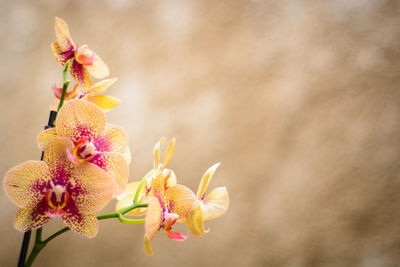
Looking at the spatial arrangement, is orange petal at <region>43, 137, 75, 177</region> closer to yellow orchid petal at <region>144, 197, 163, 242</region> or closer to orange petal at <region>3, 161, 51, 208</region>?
orange petal at <region>3, 161, 51, 208</region>

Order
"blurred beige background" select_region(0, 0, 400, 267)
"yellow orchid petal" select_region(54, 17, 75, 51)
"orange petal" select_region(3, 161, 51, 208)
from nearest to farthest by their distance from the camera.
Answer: "orange petal" select_region(3, 161, 51, 208), "yellow orchid petal" select_region(54, 17, 75, 51), "blurred beige background" select_region(0, 0, 400, 267)

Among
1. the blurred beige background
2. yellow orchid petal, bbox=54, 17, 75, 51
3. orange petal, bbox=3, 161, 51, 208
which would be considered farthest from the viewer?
the blurred beige background

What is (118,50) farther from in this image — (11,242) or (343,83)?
(343,83)

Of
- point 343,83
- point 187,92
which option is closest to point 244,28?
point 187,92

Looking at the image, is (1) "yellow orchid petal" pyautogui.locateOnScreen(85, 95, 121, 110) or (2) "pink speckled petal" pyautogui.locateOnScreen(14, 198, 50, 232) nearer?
(2) "pink speckled petal" pyautogui.locateOnScreen(14, 198, 50, 232)

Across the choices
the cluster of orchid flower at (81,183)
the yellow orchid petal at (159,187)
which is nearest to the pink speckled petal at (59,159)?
the cluster of orchid flower at (81,183)

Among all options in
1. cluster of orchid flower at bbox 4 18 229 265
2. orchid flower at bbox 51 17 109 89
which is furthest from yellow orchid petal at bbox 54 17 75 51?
cluster of orchid flower at bbox 4 18 229 265

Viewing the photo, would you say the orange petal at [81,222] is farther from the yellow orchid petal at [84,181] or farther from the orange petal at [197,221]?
the orange petal at [197,221]

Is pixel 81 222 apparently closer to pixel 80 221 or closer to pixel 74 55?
pixel 80 221
